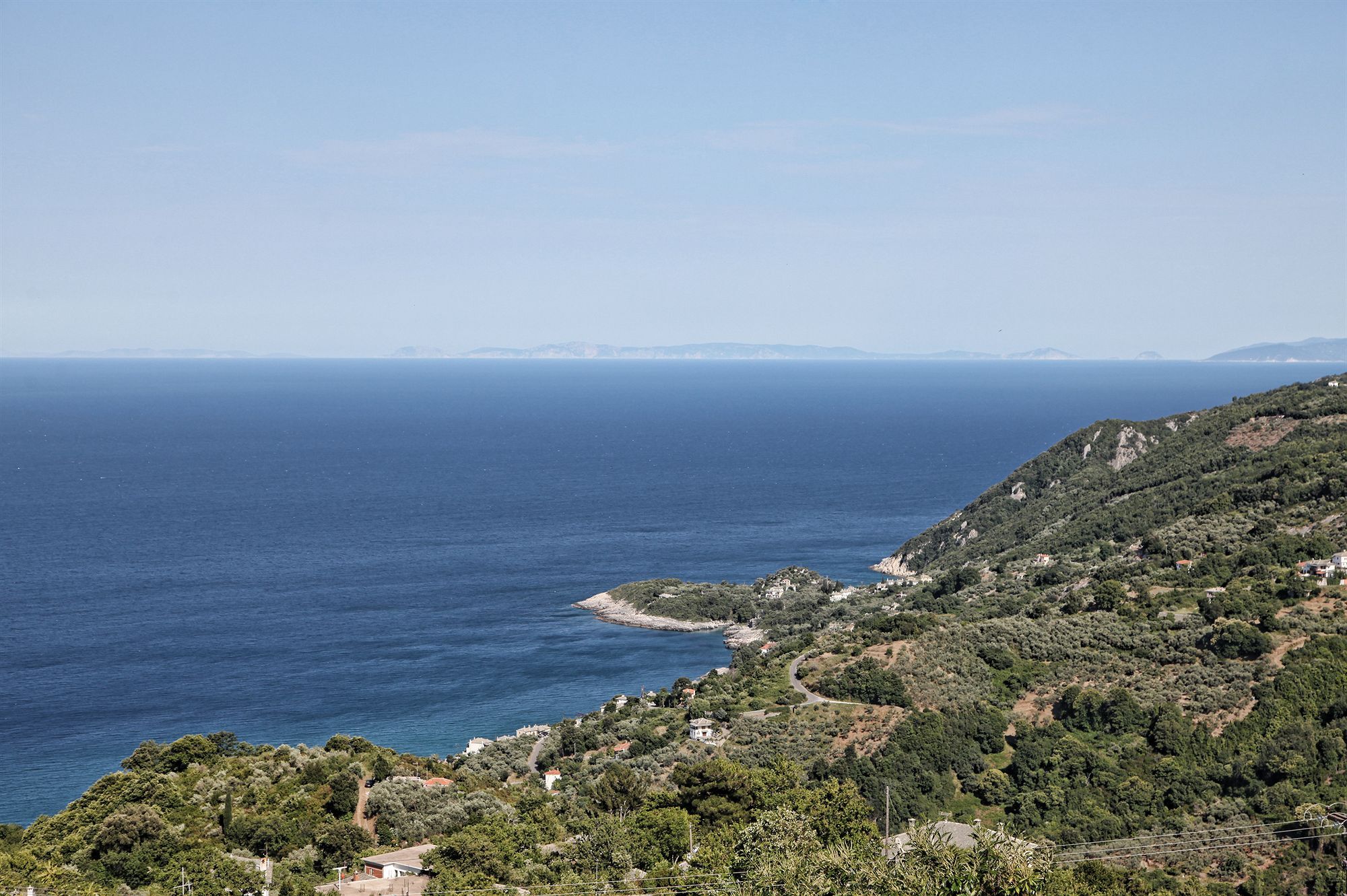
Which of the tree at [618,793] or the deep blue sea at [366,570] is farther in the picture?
the deep blue sea at [366,570]

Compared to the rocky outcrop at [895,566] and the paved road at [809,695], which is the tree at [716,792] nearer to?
the paved road at [809,695]

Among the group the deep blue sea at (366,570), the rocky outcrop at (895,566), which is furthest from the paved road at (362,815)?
the rocky outcrop at (895,566)

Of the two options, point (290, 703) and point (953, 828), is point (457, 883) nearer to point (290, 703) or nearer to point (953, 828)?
point (953, 828)

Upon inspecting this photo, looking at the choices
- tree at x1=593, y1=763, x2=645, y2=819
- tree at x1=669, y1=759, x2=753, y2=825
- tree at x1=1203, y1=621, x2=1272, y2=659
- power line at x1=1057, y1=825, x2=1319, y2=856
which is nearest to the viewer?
power line at x1=1057, y1=825, x2=1319, y2=856

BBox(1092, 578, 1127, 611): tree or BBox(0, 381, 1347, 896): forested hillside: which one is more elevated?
BBox(1092, 578, 1127, 611): tree

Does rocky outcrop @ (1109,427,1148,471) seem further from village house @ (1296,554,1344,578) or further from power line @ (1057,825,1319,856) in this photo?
power line @ (1057,825,1319,856)

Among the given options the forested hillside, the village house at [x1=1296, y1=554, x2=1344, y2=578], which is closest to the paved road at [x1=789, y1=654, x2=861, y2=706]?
the forested hillside
